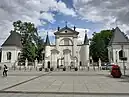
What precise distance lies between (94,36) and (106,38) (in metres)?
6.00

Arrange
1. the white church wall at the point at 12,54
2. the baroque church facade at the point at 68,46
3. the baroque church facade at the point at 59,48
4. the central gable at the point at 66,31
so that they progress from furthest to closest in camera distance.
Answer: the central gable at the point at 66,31
the baroque church facade at the point at 68,46
the white church wall at the point at 12,54
the baroque church facade at the point at 59,48

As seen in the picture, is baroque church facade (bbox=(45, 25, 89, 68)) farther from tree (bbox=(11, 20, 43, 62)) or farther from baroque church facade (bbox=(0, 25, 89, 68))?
tree (bbox=(11, 20, 43, 62))

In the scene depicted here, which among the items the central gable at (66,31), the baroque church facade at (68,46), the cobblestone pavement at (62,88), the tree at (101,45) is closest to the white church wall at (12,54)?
the baroque church facade at (68,46)

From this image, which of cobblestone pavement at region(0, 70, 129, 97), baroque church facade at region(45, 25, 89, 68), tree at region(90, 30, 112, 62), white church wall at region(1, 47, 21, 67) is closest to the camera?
cobblestone pavement at region(0, 70, 129, 97)

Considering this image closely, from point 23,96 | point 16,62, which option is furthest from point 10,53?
point 23,96

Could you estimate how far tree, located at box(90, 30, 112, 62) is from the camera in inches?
3219

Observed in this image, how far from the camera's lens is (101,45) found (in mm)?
80750

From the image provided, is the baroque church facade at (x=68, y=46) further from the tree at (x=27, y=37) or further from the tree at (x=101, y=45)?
the tree at (x=101, y=45)

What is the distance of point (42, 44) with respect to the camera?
8462 centimetres

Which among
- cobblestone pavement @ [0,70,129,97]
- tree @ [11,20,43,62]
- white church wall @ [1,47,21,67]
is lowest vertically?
cobblestone pavement @ [0,70,129,97]

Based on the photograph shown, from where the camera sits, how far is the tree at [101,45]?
8175 centimetres

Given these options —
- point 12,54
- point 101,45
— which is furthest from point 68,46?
point 12,54

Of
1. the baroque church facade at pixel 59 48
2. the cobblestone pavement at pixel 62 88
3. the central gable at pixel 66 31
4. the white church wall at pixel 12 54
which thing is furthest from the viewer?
the central gable at pixel 66 31

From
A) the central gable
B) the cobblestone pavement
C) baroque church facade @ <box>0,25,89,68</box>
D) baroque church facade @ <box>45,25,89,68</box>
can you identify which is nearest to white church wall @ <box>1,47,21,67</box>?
baroque church facade @ <box>0,25,89,68</box>
